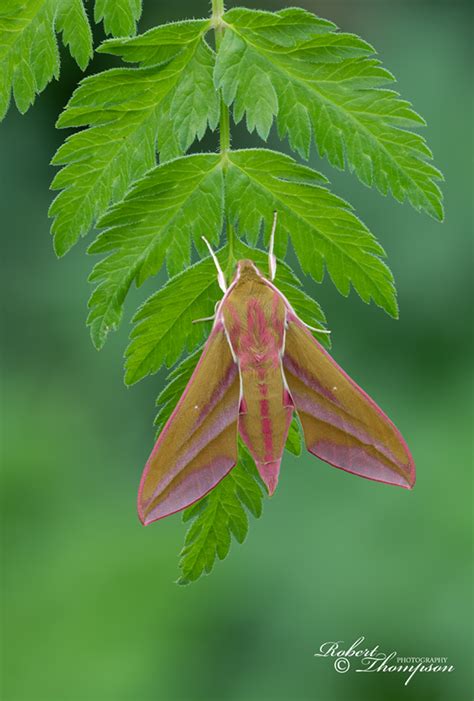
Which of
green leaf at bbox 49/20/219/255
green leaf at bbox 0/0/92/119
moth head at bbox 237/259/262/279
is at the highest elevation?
green leaf at bbox 0/0/92/119

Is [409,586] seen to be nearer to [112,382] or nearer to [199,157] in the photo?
[112,382]

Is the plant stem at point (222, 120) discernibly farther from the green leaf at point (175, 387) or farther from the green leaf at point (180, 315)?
the green leaf at point (175, 387)

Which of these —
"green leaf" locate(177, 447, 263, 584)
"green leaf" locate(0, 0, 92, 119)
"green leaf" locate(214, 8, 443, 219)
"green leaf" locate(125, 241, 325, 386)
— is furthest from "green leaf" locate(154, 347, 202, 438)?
"green leaf" locate(0, 0, 92, 119)

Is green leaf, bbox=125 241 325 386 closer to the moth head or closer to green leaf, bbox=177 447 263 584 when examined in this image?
the moth head

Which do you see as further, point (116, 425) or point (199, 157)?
point (116, 425)

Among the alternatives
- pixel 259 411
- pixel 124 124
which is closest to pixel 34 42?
pixel 124 124

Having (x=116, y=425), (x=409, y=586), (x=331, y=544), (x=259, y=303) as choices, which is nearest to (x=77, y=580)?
(x=116, y=425)

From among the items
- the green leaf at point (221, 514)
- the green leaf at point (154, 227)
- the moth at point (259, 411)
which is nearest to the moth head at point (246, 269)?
the moth at point (259, 411)
